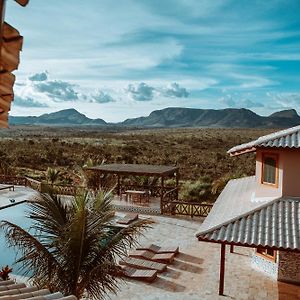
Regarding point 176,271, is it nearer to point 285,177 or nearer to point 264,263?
point 264,263

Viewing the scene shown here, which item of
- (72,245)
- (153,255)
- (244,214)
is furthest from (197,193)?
(72,245)

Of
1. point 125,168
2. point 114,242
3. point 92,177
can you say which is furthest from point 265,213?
point 92,177

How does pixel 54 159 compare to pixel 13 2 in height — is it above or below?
below

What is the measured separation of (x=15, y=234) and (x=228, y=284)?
6.32 metres

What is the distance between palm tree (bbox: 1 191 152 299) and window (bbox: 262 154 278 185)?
203 inches

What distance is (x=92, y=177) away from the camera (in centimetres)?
2397

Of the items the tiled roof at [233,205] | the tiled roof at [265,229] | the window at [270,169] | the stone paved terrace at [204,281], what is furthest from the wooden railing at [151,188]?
the tiled roof at [265,229]

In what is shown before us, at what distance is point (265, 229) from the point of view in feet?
33.8

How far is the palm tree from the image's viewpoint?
317 inches

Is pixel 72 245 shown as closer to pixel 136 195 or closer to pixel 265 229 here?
pixel 265 229

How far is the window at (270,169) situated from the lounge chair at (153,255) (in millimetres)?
3989

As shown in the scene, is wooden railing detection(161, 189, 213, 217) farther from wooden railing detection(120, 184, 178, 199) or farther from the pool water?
the pool water

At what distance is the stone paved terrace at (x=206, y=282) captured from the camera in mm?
10867

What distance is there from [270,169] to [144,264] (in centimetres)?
482
